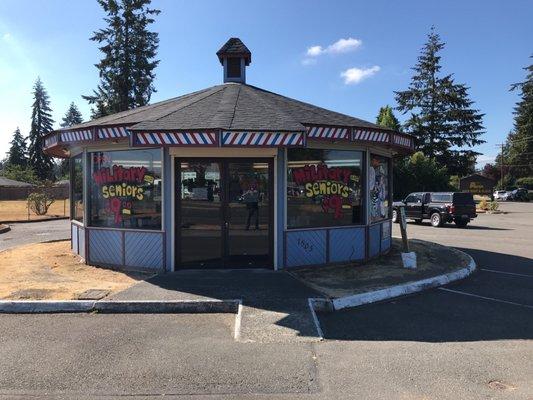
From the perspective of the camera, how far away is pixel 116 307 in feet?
23.6

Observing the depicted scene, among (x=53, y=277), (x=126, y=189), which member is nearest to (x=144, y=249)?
(x=126, y=189)

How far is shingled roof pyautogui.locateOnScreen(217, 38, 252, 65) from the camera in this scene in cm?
1312

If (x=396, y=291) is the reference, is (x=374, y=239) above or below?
above

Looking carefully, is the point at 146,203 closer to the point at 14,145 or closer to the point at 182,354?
the point at 182,354

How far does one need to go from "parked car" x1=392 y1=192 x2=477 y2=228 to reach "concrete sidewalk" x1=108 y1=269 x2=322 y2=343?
15567mm

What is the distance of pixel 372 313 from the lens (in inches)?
282

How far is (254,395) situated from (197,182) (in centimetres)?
595

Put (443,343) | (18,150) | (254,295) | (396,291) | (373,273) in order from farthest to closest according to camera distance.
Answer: (18,150)
(373,273)
(396,291)
(254,295)
(443,343)

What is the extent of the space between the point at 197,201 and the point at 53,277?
3126 millimetres

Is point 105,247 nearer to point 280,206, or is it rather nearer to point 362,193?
point 280,206

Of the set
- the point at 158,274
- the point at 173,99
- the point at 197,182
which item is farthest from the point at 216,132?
the point at 173,99

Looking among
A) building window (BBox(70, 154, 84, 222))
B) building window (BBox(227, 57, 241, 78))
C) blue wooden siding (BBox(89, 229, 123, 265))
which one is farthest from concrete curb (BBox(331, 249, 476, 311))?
building window (BBox(227, 57, 241, 78))

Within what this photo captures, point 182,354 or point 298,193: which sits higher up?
point 298,193

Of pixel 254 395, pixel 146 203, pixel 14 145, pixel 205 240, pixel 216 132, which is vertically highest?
pixel 14 145
